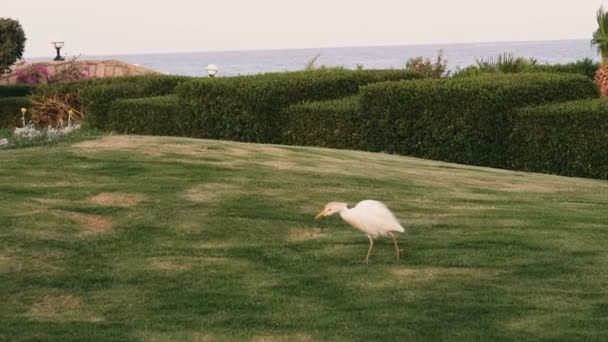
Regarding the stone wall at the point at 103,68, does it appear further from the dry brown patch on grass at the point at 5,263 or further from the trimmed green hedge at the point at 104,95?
the dry brown patch on grass at the point at 5,263

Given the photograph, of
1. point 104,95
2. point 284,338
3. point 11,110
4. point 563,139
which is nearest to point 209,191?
point 284,338

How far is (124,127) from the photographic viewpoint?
81.8 feet

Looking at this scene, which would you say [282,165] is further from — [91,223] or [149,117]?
[149,117]

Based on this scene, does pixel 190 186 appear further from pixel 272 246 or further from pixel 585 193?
pixel 585 193

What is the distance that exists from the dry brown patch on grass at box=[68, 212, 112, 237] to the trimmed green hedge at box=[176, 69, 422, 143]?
425 inches

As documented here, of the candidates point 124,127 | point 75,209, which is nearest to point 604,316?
point 75,209

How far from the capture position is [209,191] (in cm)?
1297

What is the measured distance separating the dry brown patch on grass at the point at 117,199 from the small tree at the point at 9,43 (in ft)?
96.0

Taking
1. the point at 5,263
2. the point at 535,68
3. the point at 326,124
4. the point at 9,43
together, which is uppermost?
the point at 535,68

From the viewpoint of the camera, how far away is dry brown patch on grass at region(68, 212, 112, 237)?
11.2 m

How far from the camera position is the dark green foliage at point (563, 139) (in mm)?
18594

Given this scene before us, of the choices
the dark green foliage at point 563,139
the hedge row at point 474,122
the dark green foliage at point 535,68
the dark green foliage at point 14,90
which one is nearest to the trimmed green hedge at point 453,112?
the hedge row at point 474,122

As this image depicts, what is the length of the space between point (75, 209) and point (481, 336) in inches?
203

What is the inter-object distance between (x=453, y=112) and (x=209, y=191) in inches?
310
